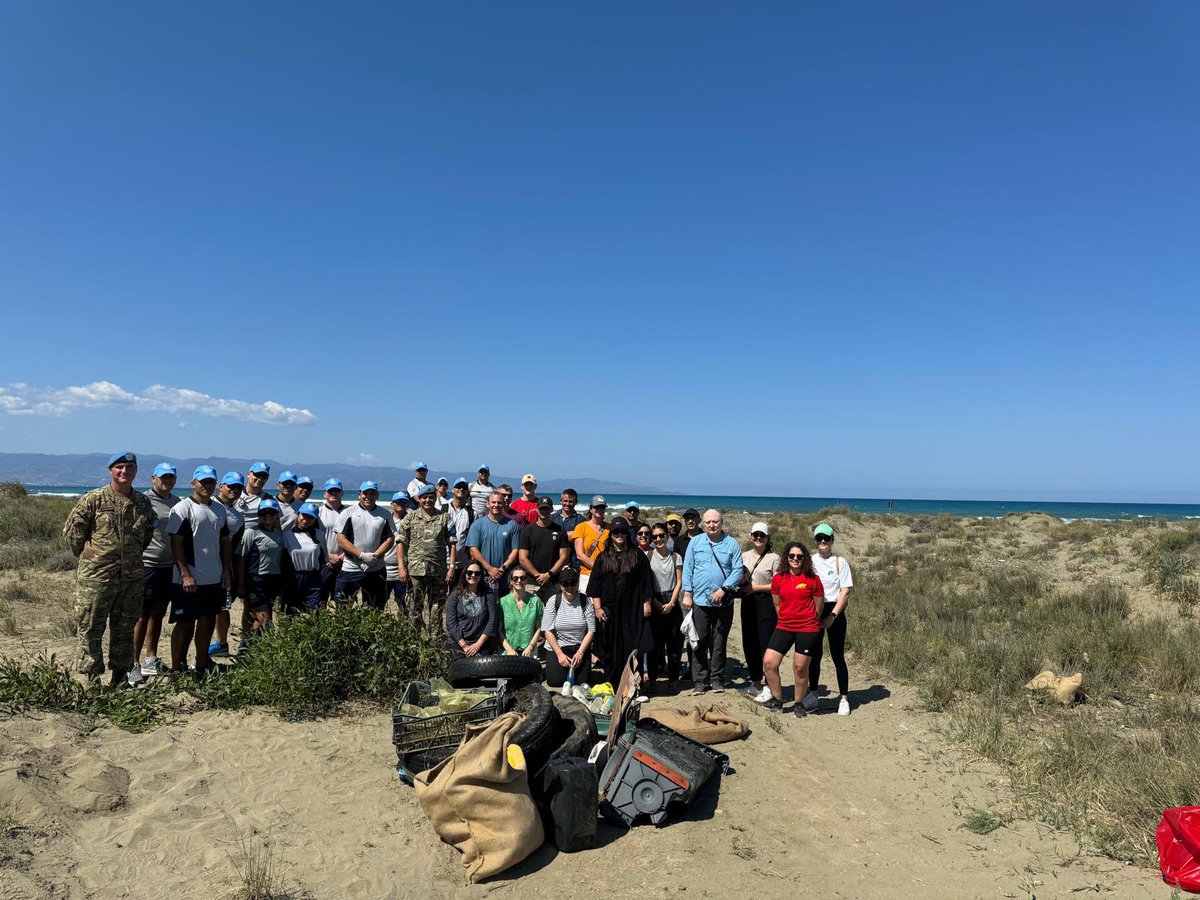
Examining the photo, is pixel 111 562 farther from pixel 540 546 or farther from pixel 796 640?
pixel 796 640

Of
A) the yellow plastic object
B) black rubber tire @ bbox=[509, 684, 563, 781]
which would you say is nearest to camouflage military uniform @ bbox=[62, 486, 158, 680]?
black rubber tire @ bbox=[509, 684, 563, 781]

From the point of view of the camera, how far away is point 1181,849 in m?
4.06

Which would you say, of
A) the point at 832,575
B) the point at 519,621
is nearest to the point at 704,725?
the point at 832,575

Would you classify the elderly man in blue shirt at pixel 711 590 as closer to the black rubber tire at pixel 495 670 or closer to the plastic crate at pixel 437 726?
the black rubber tire at pixel 495 670

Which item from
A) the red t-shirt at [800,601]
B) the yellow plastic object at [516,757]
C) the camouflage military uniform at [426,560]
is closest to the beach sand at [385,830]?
the yellow plastic object at [516,757]

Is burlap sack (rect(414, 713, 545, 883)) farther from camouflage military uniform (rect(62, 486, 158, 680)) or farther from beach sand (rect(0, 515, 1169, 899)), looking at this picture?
camouflage military uniform (rect(62, 486, 158, 680))

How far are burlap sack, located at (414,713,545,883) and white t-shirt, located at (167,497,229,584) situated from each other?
359 centimetres

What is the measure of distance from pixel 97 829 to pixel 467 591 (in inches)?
141

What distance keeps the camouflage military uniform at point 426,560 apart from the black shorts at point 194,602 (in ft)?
6.12

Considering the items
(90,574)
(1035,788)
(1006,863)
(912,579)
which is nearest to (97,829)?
(90,574)

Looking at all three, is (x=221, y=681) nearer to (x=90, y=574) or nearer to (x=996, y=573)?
(x=90, y=574)

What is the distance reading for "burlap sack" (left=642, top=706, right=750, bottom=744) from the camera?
243 inches

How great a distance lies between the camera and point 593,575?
7.62 metres

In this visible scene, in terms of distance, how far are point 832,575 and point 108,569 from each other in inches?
254
